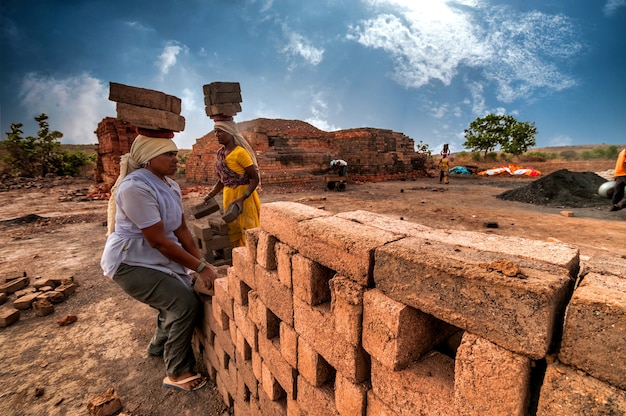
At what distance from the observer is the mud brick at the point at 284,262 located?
1.91 meters

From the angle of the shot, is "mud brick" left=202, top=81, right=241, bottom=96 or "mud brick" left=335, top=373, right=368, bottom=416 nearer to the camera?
A: "mud brick" left=335, top=373, right=368, bottom=416

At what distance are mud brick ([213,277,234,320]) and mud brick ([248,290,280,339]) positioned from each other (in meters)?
0.42

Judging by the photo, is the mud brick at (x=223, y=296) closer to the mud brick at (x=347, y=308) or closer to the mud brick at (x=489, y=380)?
the mud brick at (x=347, y=308)

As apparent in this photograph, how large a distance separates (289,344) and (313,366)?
0.27 m

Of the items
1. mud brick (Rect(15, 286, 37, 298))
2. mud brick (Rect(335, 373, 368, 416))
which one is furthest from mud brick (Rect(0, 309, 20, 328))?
mud brick (Rect(335, 373, 368, 416))

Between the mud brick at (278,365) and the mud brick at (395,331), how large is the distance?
931 millimetres

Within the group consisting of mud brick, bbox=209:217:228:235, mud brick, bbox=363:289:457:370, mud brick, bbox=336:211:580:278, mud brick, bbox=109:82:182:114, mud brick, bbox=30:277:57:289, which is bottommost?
mud brick, bbox=30:277:57:289

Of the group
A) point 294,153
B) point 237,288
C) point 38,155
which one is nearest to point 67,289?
point 237,288

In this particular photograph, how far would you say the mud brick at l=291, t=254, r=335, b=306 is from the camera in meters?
1.71

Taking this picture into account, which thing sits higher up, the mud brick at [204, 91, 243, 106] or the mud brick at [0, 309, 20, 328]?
the mud brick at [204, 91, 243, 106]

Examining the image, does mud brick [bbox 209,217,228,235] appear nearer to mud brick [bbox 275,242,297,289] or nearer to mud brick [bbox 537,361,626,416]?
mud brick [bbox 275,242,297,289]

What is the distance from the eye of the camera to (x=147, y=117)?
2893 mm

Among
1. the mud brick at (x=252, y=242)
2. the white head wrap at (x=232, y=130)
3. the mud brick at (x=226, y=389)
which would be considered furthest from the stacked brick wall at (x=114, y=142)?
the mud brick at (x=252, y=242)

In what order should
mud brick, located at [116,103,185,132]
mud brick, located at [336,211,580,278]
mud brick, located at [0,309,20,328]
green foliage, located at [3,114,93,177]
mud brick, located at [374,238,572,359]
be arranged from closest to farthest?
mud brick, located at [374,238,572,359], mud brick, located at [336,211,580,278], mud brick, located at [116,103,185,132], mud brick, located at [0,309,20,328], green foliage, located at [3,114,93,177]
